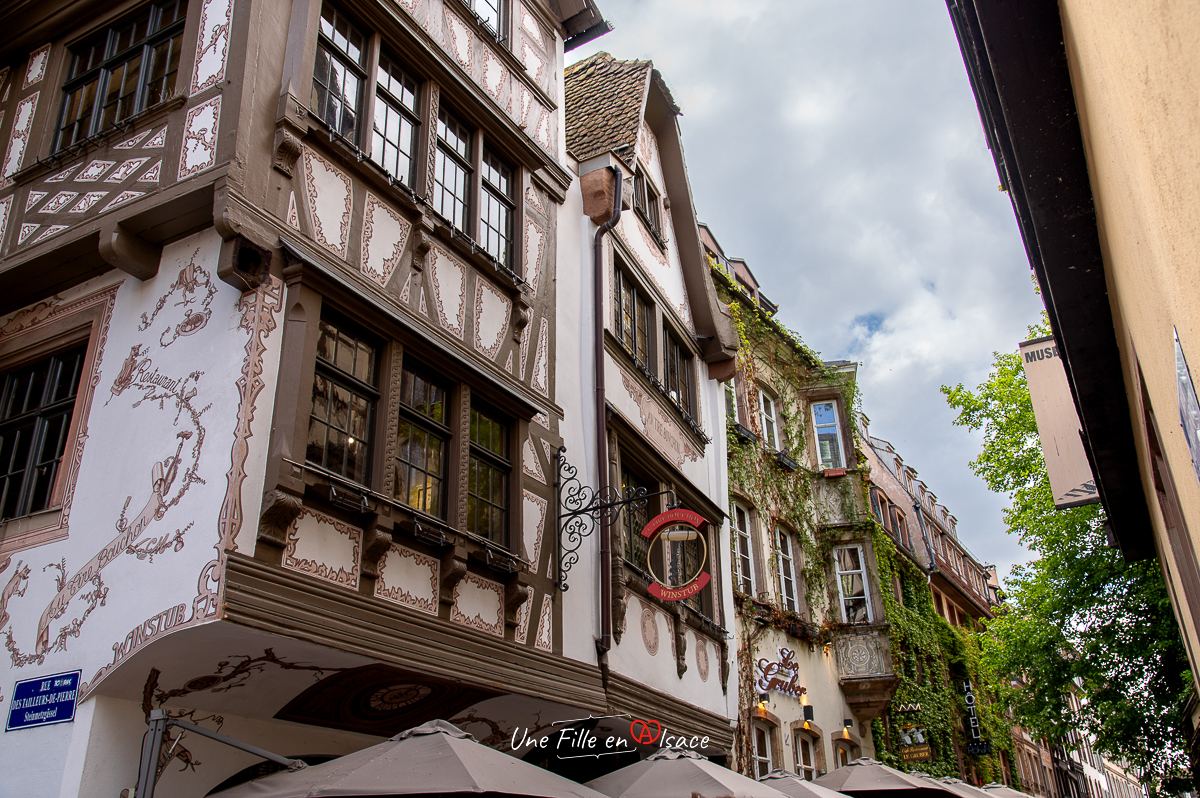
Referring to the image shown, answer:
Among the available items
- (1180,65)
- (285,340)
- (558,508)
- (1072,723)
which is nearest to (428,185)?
(285,340)

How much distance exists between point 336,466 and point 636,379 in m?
6.15

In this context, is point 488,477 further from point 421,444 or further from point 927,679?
point 927,679

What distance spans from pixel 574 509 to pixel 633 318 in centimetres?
405

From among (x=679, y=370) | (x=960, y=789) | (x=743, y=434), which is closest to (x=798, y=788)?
(x=960, y=789)

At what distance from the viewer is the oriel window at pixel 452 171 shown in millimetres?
9336

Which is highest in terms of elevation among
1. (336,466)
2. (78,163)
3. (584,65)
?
(584,65)

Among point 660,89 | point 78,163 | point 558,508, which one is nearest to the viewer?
point 78,163

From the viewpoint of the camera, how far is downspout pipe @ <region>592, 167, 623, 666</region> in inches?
394

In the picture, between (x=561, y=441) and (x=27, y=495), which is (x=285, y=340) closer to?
(x=27, y=495)

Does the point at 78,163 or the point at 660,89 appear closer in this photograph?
the point at 78,163

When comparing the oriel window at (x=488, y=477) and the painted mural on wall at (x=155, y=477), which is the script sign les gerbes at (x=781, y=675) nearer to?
the oriel window at (x=488, y=477)

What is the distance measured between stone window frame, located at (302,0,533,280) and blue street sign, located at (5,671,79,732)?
444cm

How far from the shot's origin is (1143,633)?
1580cm

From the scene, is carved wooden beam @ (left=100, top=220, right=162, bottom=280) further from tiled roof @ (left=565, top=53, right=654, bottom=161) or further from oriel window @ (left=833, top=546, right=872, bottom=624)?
oriel window @ (left=833, top=546, right=872, bottom=624)
